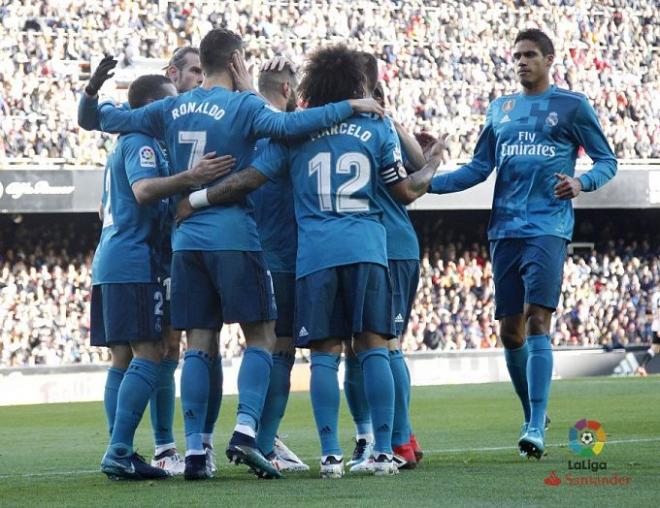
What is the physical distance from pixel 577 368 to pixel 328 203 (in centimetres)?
1970

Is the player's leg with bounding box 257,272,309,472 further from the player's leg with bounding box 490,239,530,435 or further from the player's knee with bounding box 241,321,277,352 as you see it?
the player's leg with bounding box 490,239,530,435

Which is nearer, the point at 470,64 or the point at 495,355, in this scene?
the point at 495,355

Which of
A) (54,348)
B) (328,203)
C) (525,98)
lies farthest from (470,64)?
(328,203)

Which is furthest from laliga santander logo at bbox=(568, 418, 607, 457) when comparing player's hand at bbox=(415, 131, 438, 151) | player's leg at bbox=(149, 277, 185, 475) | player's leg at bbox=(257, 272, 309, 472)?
player's leg at bbox=(149, 277, 185, 475)

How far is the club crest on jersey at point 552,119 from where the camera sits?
26.7ft

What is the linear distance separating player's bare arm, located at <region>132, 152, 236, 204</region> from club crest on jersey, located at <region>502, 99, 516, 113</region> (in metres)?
2.29

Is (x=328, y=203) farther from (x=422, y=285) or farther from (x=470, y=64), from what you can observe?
(x=470, y=64)

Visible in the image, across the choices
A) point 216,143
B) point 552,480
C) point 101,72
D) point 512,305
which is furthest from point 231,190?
point 512,305

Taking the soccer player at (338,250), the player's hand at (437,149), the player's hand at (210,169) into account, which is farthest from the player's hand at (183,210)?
the player's hand at (437,149)

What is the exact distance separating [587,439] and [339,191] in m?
3.07

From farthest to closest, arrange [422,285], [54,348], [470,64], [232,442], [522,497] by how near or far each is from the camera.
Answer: [470,64] → [422,285] → [54,348] → [232,442] → [522,497]

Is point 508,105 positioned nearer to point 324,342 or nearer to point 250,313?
point 324,342

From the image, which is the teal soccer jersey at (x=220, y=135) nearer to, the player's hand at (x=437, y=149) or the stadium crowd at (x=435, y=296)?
the player's hand at (x=437, y=149)

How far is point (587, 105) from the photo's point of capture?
8.21 m
